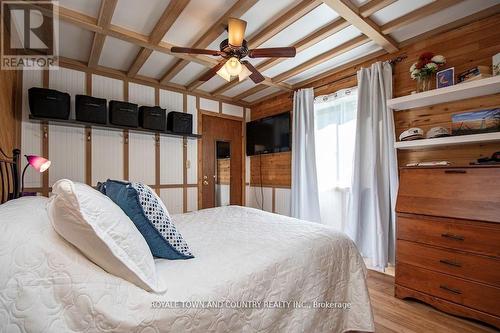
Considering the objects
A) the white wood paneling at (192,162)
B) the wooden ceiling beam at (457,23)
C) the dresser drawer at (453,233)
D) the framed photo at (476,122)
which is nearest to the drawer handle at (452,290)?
the dresser drawer at (453,233)

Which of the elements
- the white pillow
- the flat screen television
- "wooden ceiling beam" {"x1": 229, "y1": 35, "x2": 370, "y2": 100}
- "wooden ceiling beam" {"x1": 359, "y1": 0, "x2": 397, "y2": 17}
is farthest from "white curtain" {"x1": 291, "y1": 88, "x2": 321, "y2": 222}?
the white pillow

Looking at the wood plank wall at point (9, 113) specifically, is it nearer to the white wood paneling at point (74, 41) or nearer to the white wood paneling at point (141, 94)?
the white wood paneling at point (74, 41)

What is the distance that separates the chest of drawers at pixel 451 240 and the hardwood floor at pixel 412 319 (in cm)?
7

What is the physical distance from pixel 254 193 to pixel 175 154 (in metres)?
1.74

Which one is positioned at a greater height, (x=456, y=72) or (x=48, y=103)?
(x=456, y=72)

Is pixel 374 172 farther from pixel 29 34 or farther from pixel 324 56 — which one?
pixel 29 34

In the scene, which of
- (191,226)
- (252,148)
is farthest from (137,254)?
(252,148)

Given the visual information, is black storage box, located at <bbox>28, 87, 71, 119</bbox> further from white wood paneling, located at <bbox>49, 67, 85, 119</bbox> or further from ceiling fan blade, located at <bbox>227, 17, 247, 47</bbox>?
ceiling fan blade, located at <bbox>227, 17, 247, 47</bbox>

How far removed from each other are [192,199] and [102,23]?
2.67 m

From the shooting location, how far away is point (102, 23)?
6.97ft

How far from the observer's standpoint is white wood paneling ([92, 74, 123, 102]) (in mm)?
3154

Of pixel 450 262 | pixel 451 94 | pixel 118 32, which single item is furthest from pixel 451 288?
pixel 118 32

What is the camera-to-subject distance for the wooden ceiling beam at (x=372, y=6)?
1915 mm

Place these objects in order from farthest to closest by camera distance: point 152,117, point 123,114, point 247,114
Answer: point 247,114
point 152,117
point 123,114
